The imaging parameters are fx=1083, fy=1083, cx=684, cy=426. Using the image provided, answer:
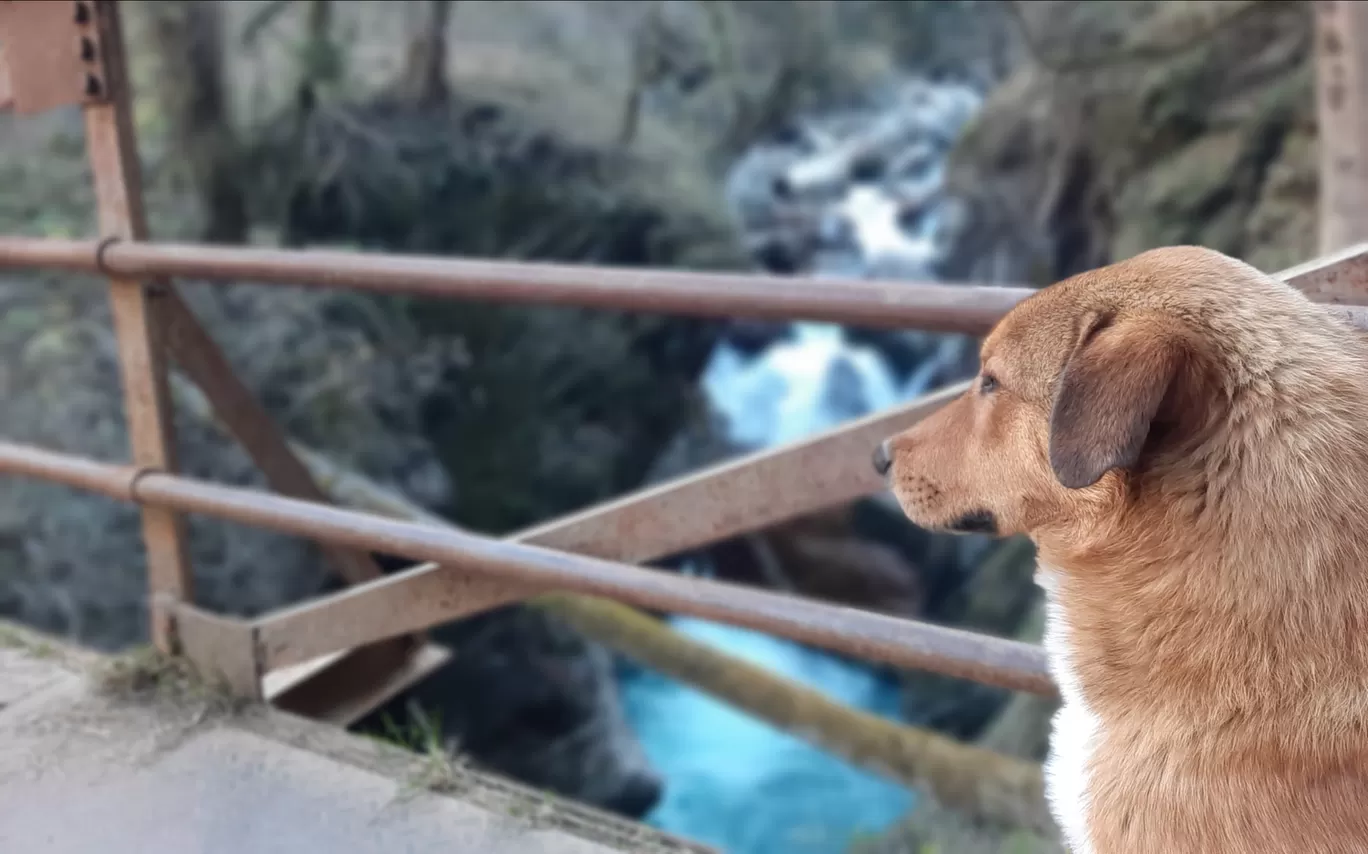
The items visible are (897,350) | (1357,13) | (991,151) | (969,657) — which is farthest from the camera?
(897,350)

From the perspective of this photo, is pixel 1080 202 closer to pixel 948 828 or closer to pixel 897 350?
pixel 897 350

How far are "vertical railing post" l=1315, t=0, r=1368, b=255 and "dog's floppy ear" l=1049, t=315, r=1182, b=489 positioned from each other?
2.53m

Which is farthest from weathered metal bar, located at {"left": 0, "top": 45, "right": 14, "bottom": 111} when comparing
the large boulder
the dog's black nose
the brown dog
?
the large boulder

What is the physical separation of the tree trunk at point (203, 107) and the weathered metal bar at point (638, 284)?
398cm

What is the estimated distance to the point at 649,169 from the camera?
30.0ft

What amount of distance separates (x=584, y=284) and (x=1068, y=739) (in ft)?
3.95

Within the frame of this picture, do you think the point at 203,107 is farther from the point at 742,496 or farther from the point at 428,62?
the point at 742,496

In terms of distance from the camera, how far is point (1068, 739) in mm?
1639

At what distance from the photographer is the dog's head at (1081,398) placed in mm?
1369

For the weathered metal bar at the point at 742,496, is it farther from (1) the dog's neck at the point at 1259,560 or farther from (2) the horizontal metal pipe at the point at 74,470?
(2) the horizontal metal pipe at the point at 74,470

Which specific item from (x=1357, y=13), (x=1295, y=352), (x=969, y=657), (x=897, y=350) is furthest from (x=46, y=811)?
(x=897, y=350)

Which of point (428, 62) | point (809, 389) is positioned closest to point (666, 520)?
point (428, 62)

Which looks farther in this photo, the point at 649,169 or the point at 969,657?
the point at 649,169

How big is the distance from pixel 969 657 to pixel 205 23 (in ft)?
19.8
